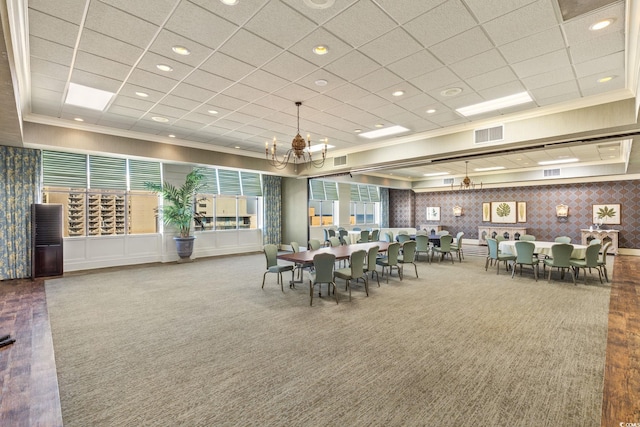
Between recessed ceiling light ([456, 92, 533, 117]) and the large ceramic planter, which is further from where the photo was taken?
the large ceramic planter

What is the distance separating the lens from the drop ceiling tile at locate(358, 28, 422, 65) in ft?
11.1

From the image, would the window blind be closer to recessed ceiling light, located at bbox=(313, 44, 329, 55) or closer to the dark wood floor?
the dark wood floor

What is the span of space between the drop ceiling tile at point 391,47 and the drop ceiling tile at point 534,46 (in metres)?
1.09

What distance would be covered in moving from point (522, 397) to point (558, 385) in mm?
467

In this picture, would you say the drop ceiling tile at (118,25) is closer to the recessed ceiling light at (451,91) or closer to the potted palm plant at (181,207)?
the recessed ceiling light at (451,91)

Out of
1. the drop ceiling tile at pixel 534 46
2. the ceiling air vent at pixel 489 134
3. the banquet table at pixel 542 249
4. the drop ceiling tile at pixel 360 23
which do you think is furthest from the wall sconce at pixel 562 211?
the drop ceiling tile at pixel 360 23

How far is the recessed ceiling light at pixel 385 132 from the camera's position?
6.96 meters

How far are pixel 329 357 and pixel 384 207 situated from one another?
1509 cm

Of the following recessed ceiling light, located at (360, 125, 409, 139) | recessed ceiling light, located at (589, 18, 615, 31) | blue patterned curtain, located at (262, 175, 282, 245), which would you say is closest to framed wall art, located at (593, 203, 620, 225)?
recessed ceiling light, located at (360, 125, 409, 139)

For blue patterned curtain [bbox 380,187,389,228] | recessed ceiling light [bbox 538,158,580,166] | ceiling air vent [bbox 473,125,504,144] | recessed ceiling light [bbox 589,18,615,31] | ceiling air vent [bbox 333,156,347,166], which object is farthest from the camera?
blue patterned curtain [bbox 380,187,389,228]

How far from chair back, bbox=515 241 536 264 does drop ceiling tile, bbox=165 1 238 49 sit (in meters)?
7.22

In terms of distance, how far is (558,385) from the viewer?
2.68 metres

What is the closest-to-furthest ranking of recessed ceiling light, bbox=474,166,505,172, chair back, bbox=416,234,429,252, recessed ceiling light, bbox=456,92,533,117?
A: 1. recessed ceiling light, bbox=456,92,533,117
2. chair back, bbox=416,234,429,252
3. recessed ceiling light, bbox=474,166,505,172

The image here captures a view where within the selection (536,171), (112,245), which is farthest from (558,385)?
(536,171)
